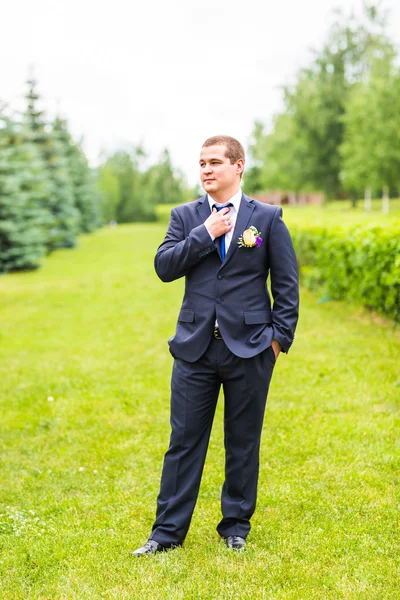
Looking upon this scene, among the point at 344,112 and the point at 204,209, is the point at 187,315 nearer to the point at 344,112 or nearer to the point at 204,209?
the point at 204,209

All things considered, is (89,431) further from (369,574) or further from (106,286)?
(106,286)

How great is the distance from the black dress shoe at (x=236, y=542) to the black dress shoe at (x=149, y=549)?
0.38 m

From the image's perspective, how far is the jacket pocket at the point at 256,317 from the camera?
353cm

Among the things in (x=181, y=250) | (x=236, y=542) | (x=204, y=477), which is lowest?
(x=204, y=477)

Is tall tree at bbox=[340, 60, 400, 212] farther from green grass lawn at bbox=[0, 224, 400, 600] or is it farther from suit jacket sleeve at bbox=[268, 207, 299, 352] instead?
suit jacket sleeve at bbox=[268, 207, 299, 352]

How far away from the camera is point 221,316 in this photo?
352 cm

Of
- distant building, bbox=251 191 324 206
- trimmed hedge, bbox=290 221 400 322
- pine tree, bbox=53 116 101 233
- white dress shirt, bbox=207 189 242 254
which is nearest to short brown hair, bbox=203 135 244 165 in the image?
white dress shirt, bbox=207 189 242 254

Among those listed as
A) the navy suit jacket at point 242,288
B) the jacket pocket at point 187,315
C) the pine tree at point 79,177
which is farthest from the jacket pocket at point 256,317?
the pine tree at point 79,177

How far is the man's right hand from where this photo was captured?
340 centimetres

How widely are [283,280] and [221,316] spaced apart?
1.28ft

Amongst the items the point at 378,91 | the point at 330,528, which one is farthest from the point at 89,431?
the point at 378,91

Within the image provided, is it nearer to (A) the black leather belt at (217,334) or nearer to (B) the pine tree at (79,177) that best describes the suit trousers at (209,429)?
(A) the black leather belt at (217,334)

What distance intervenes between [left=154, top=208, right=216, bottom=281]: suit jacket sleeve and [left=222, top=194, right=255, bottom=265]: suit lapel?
0.34 ft

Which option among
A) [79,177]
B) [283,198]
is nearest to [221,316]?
[79,177]
